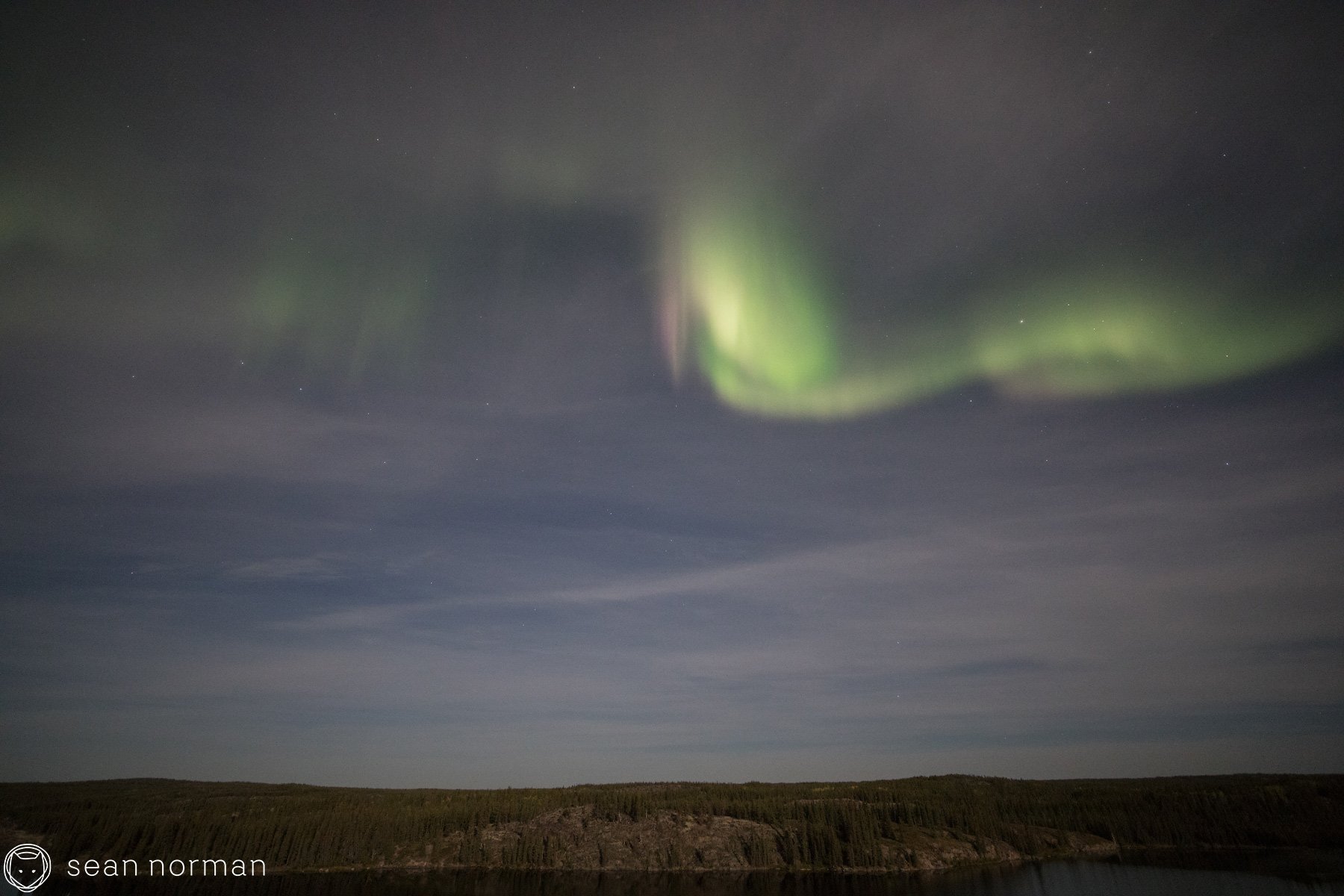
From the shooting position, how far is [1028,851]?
73062 mm

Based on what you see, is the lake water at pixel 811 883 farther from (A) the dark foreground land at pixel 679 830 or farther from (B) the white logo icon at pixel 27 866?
(A) the dark foreground land at pixel 679 830

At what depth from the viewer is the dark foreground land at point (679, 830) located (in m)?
67.6

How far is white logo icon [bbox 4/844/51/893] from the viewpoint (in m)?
55.8

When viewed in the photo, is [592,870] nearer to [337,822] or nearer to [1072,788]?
[337,822]

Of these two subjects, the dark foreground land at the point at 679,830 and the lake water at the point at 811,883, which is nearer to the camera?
the lake water at the point at 811,883

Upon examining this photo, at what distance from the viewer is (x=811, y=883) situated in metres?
60.1

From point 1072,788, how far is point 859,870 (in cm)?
7528

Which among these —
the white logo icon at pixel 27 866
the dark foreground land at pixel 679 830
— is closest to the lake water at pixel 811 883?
the white logo icon at pixel 27 866

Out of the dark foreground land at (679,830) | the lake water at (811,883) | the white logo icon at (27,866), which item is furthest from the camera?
the dark foreground land at (679,830)

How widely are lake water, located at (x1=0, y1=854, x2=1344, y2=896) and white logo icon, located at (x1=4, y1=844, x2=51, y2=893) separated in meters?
0.93

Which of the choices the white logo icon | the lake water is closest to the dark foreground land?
the white logo icon

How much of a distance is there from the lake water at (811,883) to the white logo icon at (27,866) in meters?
0.93

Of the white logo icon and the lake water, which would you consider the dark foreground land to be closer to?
the white logo icon

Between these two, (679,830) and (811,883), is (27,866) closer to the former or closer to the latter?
(679,830)
